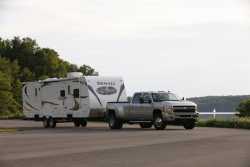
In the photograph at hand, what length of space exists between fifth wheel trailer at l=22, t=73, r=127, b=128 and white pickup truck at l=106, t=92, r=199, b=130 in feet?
3.16

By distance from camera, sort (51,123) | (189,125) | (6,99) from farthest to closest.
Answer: (6,99) → (51,123) → (189,125)

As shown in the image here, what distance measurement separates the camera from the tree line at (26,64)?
7494 centimetres

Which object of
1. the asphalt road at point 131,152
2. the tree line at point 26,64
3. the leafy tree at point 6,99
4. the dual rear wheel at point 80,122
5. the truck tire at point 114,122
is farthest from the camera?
the tree line at point 26,64

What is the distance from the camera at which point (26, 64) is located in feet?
271

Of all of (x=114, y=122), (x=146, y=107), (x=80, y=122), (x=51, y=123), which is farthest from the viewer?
(x=51, y=123)

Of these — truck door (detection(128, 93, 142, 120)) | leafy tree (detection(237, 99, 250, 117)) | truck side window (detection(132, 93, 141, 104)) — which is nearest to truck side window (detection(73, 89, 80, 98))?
truck side window (detection(132, 93, 141, 104))

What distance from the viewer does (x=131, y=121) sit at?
31.5 metres

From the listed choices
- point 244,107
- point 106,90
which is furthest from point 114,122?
point 244,107

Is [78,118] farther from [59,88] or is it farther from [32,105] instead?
[32,105]

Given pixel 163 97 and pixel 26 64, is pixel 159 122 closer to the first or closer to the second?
pixel 163 97

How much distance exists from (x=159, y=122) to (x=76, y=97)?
552 cm

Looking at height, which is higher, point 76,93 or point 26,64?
point 26,64

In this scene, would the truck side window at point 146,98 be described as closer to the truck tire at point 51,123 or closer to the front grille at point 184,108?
the front grille at point 184,108

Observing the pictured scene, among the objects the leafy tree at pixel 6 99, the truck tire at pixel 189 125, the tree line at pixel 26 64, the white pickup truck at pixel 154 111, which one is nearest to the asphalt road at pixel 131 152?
the white pickup truck at pixel 154 111
